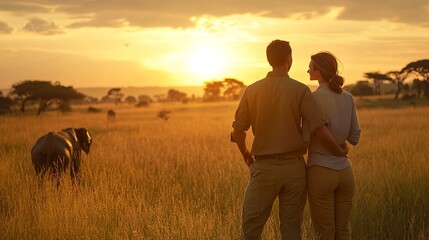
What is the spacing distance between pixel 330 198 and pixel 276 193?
47 cm

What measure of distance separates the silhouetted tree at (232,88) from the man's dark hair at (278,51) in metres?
81.5

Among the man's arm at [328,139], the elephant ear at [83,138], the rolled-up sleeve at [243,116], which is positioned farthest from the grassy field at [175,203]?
the man's arm at [328,139]

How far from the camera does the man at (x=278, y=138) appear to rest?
14.4ft

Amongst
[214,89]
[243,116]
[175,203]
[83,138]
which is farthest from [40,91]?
[214,89]

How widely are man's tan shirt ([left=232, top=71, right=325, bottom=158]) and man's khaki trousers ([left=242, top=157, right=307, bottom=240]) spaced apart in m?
0.11

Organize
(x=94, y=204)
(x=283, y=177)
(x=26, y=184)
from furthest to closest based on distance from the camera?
(x=26, y=184)
(x=94, y=204)
(x=283, y=177)

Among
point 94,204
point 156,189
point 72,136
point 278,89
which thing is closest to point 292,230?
point 278,89

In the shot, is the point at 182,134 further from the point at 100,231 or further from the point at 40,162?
the point at 100,231

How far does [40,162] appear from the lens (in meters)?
8.84

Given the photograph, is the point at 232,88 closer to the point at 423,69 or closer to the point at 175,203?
the point at 423,69

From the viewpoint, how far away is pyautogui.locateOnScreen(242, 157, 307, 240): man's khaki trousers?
4.40 m

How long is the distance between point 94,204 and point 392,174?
4992 millimetres

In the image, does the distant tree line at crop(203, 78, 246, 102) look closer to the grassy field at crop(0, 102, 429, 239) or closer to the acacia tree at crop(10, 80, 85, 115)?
the acacia tree at crop(10, 80, 85, 115)

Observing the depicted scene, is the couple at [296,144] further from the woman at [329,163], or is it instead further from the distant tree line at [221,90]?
the distant tree line at [221,90]
